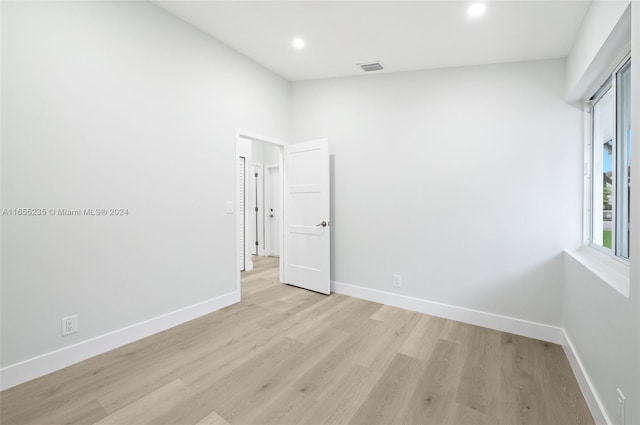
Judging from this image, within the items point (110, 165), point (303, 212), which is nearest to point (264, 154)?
point (303, 212)

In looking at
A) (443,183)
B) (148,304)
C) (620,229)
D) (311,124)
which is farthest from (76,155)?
(620,229)

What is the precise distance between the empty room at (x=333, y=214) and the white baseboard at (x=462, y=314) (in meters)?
0.02

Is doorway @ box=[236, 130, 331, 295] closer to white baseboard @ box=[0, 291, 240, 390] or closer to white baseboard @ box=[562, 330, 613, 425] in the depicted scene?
white baseboard @ box=[0, 291, 240, 390]

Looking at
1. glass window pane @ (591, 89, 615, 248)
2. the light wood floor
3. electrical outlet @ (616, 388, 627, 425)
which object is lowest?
the light wood floor

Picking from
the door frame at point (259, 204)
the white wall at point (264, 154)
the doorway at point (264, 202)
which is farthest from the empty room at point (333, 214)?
the door frame at point (259, 204)

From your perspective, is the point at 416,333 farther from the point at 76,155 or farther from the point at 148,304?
the point at 76,155

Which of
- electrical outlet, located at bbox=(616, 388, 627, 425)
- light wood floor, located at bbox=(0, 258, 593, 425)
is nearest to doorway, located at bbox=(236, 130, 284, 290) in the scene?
light wood floor, located at bbox=(0, 258, 593, 425)

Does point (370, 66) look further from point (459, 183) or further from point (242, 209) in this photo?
point (242, 209)

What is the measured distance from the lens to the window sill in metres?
1.53

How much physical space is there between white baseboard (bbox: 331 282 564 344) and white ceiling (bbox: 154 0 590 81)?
250cm

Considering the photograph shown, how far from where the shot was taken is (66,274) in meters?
2.15

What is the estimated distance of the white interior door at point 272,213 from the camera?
6.47 metres

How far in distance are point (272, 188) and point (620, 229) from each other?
5518mm

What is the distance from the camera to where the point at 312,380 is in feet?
6.68
